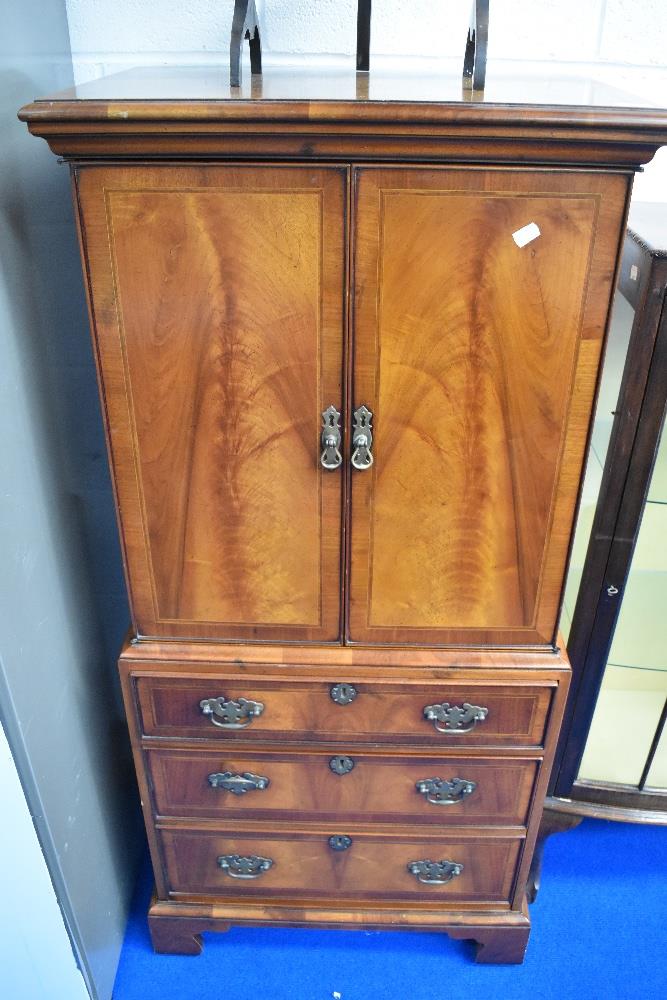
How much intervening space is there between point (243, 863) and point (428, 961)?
42 cm

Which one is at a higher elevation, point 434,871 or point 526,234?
point 526,234

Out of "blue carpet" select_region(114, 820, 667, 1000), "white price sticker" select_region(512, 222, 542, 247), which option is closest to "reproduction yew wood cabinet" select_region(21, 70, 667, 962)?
"white price sticker" select_region(512, 222, 542, 247)

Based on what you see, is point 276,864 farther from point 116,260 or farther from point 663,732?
point 116,260

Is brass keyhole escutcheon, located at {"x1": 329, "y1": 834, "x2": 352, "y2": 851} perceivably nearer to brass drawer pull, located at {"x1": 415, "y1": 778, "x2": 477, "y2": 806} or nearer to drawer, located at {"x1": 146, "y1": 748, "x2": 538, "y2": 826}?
drawer, located at {"x1": 146, "y1": 748, "x2": 538, "y2": 826}

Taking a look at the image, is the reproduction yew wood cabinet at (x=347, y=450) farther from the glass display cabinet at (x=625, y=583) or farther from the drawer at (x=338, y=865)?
the glass display cabinet at (x=625, y=583)

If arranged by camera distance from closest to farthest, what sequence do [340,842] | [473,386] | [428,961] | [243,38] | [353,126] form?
[353,126], [473,386], [243,38], [340,842], [428,961]

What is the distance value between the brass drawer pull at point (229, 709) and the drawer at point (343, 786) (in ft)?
0.24

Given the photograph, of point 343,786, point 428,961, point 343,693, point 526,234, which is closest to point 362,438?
point 526,234

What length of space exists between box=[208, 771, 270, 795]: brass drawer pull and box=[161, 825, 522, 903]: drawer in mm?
110

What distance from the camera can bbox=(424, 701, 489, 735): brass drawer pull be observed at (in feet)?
3.95

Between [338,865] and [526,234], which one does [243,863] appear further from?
[526,234]

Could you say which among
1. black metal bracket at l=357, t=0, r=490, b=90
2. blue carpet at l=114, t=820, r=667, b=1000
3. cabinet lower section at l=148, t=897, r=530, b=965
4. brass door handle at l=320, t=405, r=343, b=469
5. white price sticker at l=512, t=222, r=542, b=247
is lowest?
blue carpet at l=114, t=820, r=667, b=1000

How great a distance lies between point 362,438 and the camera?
3.27 ft

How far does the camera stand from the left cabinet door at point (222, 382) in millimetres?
895
